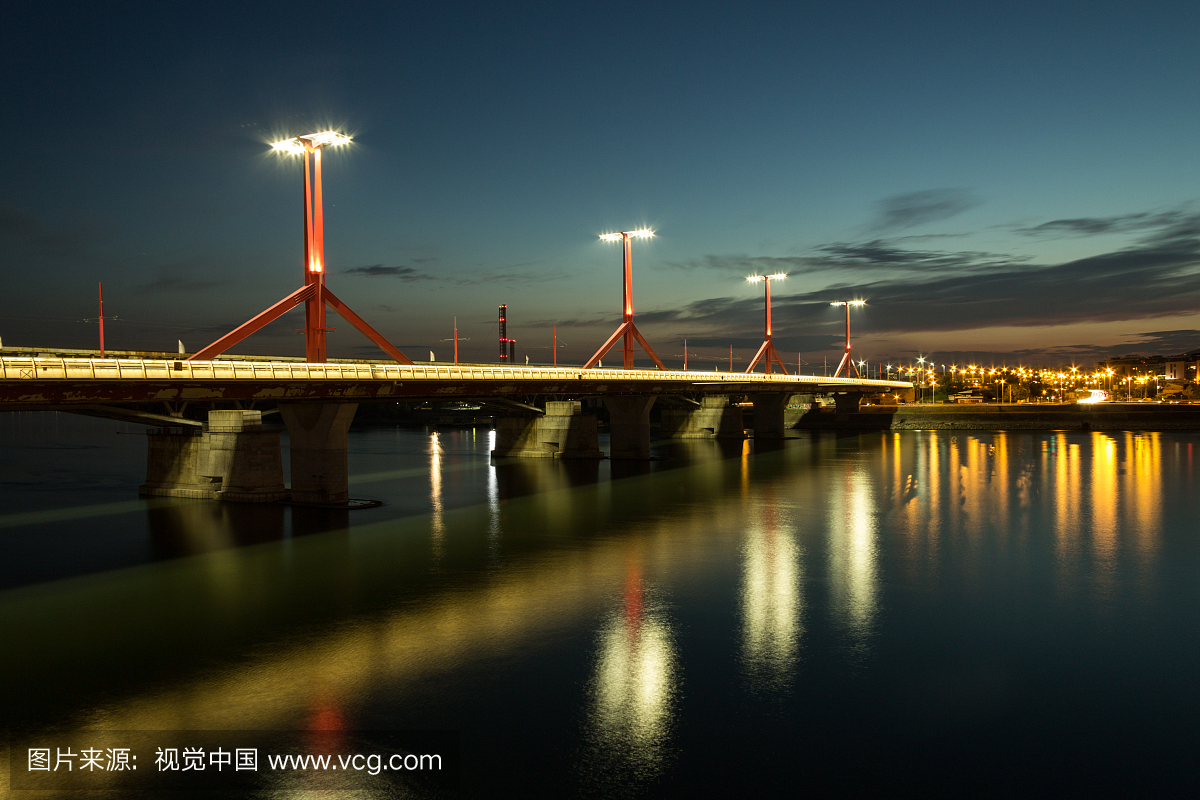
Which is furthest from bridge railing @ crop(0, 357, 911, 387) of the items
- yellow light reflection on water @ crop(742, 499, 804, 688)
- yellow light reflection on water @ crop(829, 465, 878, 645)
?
yellow light reflection on water @ crop(829, 465, 878, 645)

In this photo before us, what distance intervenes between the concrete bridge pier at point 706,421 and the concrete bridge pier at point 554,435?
99.5 ft

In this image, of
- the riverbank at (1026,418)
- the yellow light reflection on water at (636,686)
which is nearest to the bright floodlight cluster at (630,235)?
the yellow light reflection on water at (636,686)

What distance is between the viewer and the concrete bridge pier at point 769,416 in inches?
3661

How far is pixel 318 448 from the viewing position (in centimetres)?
3462

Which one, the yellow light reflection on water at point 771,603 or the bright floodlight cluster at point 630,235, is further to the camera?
the bright floodlight cluster at point 630,235

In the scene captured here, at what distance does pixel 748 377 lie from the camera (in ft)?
226

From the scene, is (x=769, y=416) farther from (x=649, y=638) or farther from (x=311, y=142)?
(x=649, y=638)

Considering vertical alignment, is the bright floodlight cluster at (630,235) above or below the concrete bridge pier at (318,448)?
above

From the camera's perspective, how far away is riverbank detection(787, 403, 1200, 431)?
8981 cm

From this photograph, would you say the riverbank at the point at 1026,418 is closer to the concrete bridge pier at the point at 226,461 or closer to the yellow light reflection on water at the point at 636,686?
the concrete bridge pier at the point at 226,461

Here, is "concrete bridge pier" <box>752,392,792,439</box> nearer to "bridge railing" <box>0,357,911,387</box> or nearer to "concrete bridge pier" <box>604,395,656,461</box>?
"concrete bridge pier" <box>604,395,656,461</box>

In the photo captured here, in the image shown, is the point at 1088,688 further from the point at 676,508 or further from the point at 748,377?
the point at 748,377

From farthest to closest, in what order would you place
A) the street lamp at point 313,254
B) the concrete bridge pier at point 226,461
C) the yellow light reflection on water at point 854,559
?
the concrete bridge pier at point 226,461 < the street lamp at point 313,254 < the yellow light reflection on water at point 854,559

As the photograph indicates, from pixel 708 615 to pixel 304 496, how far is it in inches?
898
